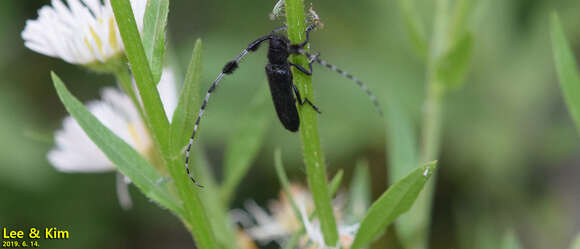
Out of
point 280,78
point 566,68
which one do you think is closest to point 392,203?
point 280,78

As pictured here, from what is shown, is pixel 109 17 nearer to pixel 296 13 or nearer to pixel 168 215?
pixel 296 13

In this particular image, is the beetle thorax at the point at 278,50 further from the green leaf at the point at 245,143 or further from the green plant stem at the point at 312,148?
the green leaf at the point at 245,143

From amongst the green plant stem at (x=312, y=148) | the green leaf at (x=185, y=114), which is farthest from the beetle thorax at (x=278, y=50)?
the green leaf at (x=185, y=114)

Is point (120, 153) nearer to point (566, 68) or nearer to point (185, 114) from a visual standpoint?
point (185, 114)

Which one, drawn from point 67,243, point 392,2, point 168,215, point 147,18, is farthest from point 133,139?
point 392,2

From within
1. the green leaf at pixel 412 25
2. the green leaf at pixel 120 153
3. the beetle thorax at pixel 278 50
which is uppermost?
the green leaf at pixel 412 25

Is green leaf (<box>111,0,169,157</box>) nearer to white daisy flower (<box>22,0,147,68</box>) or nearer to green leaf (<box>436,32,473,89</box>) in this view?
white daisy flower (<box>22,0,147,68</box>)
